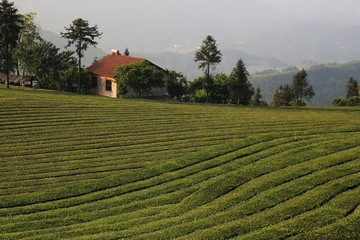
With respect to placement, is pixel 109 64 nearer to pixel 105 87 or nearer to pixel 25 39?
pixel 105 87

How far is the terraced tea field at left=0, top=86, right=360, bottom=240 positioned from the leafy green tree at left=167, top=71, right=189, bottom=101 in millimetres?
33823

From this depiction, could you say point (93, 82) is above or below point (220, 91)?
above

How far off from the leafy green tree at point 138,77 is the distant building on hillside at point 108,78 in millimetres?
3071

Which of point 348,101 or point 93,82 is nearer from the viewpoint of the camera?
point 93,82

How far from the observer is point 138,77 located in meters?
49.5

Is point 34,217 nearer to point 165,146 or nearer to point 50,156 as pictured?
point 50,156

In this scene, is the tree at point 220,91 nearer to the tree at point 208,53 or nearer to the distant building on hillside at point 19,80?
the tree at point 208,53

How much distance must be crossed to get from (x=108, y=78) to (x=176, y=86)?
1333 centimetres

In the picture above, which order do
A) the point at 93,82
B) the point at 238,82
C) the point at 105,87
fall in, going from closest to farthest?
the point at 105,87
the point at 93,82
the point at 238,82

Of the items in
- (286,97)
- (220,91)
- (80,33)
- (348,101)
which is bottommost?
(348,101)

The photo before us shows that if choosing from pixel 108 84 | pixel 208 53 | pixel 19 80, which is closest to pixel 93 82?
pixel 108 84

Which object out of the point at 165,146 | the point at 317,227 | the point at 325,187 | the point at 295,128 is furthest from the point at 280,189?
the point at 295,128

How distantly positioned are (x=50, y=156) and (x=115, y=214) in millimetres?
8247

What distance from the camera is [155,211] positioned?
50.6ft
